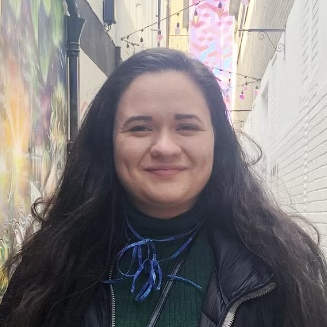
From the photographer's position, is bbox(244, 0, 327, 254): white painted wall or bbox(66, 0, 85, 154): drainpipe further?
bbox(66, 0, 85, 154): drainpipe

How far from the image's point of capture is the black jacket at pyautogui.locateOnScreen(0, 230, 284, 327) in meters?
1.39

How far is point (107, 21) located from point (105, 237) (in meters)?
6.27

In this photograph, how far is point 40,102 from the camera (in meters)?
4.05

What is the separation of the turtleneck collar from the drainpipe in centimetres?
351

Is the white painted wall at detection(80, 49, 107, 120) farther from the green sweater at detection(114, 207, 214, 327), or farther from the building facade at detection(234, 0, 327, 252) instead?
the green sweater at detection(114, 207, 214, 327)

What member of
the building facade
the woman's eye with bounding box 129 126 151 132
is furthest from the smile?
the building facade

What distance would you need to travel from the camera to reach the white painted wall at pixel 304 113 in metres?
4.84

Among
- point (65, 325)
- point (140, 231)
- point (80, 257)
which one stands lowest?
point (65, 325)

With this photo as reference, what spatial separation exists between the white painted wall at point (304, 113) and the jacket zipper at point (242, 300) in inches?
71.0

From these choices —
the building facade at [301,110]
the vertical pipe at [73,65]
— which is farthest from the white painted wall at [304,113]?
the vertical pipe at [73,65]

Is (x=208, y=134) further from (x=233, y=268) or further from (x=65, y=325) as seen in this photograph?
(x=65, y=325)

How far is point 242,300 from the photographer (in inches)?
54.9

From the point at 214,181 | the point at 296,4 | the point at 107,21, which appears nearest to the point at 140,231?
the point at 214,181

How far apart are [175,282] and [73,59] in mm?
3986
